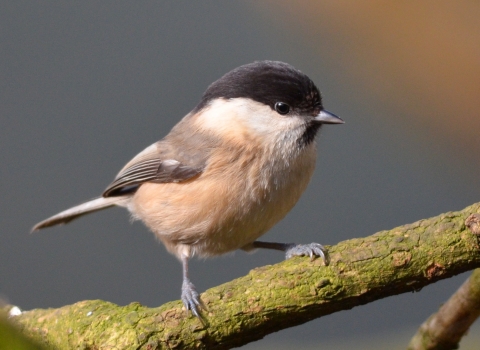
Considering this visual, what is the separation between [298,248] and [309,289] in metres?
0.41

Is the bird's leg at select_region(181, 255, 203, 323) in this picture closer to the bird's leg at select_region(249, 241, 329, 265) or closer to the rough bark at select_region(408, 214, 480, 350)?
the bird's leg at select_region(249, 241, 329, 265)

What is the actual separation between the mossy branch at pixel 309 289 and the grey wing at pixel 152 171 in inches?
23.6

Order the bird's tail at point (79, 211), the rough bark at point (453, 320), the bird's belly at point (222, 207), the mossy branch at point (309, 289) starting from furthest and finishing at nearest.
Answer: the bird's tail at point (79, 211) → the bird's belly at point (222, 207) → the rough bark at point (453, 320) → the mossy branch at point (309, 289)

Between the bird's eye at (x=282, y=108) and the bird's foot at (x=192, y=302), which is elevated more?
the bird's eye at (x=282, y=108)

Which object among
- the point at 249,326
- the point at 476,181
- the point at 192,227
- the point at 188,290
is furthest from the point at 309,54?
the point at 249,326

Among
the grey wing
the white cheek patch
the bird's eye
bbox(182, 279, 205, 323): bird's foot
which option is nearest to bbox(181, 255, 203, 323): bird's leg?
bbox(182, 279, 205, 323): bird's foot

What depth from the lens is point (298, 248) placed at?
162 cm

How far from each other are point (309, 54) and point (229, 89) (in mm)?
1576

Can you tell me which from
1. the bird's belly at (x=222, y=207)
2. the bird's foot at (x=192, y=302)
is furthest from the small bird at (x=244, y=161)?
the bird's foot at (x=192, y=302)

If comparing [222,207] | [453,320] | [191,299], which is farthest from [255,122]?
[453,320]

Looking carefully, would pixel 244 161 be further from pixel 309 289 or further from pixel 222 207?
pixel 309 289

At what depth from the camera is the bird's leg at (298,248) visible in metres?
1.30

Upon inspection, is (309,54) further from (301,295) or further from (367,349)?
(301,295)

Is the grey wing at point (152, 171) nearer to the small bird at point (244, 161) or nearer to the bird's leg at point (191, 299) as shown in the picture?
the small bird at point (244, 161)
